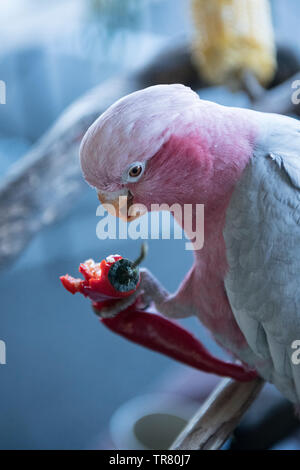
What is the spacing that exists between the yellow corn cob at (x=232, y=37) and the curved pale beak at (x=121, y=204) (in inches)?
25.7

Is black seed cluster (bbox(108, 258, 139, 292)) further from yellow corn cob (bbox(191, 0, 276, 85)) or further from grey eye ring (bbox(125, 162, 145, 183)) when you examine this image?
yellow corn cob (bbox(191, 0, 276, 85))

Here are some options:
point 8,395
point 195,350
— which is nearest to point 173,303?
point 195,350

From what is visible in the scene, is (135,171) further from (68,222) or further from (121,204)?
(68,222)

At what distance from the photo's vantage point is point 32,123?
150cm

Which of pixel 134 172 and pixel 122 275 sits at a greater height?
pixel 134 172

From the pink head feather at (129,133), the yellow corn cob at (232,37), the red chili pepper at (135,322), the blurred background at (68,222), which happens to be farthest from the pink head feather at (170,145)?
the yellow corn cob at (232,37)

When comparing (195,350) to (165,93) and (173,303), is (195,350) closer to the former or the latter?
(173,303)

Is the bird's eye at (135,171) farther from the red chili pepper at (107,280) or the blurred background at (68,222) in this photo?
the blurred background at (68,222)

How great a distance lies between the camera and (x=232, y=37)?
1075mm

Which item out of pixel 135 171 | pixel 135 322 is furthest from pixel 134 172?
pixel 135 322

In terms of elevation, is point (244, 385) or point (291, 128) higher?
point (291, 128)

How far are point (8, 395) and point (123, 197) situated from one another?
2.36ft

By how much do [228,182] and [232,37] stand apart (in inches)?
24.6

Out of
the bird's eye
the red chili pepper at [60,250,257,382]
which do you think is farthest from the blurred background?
the bird's eye
